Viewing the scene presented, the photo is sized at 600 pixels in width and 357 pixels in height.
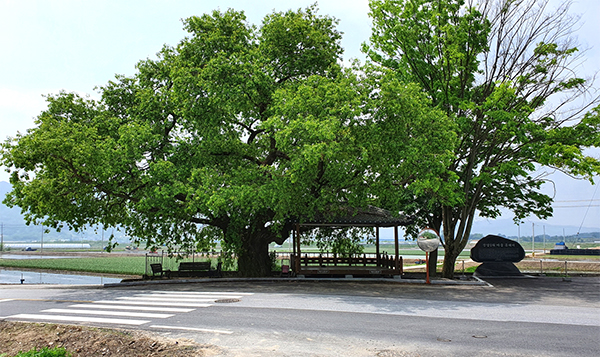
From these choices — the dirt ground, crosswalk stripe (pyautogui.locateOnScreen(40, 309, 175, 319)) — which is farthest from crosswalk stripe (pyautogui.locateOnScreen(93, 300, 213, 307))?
the dirt ground

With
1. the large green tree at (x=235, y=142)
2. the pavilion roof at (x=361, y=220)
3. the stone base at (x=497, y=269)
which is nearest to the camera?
the large green tree at (x=235, y=142)

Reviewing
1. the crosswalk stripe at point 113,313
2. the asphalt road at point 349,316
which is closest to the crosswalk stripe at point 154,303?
the asphalt road at point 349,316

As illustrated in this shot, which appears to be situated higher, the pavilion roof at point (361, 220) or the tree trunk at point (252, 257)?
the pavilion roof at point (361, 220)

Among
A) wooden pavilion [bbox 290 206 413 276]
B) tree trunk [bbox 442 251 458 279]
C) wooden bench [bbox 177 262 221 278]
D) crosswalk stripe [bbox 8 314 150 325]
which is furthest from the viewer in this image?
tree trunk [bbox 442 251 458 279]

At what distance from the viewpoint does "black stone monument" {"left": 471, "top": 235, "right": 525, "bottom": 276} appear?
2580 cm

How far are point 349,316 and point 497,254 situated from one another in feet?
57.4

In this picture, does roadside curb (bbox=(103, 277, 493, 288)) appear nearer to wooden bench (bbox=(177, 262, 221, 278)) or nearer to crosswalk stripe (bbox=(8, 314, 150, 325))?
wooden bench (bbox=(177, 262, 221, 278))

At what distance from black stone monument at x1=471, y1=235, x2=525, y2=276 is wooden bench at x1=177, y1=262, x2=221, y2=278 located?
14798 mm

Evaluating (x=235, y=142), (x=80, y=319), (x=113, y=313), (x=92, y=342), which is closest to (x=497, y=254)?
(x=235, y=142)

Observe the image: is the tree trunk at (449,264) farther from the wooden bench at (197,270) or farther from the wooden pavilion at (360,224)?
the wooden bench at (197,270)

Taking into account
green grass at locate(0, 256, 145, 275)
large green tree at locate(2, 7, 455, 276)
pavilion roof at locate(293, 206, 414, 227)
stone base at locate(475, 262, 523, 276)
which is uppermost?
large green tree at locate(2, 7, 455, 276)

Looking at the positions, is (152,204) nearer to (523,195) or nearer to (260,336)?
(260,336)

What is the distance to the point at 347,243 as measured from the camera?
27.7 metres

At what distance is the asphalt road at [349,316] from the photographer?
889 centimetres
